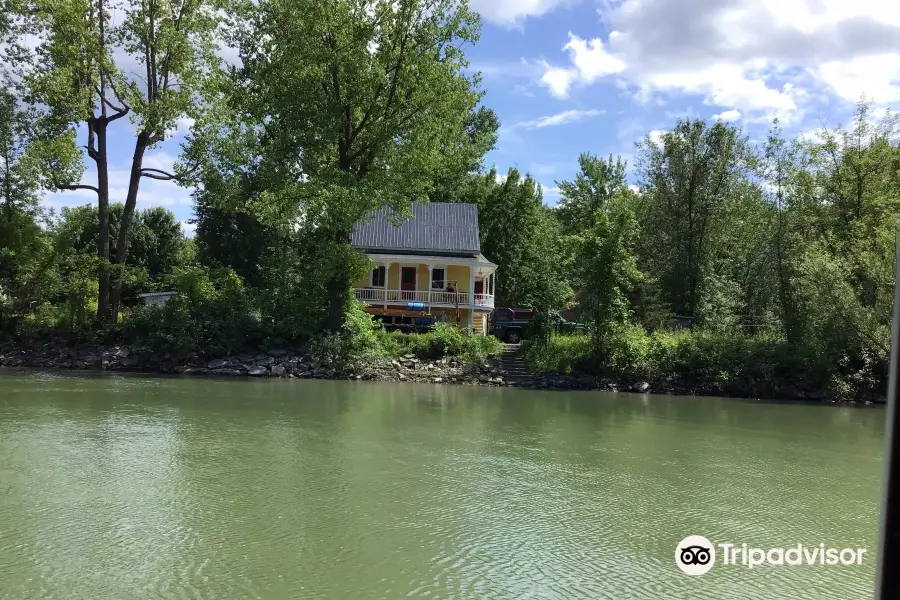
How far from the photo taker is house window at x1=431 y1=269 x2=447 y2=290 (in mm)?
34572

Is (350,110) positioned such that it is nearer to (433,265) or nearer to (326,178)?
(326,178)

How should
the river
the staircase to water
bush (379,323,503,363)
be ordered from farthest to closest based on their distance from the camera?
bush (379,323,503,363)
the staircase to water
the river

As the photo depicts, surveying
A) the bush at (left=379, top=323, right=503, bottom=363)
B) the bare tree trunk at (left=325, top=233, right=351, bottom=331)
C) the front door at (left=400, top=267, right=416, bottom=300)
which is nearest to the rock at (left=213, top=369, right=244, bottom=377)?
the bare tree trunk at (left=325, top=233, right=351, bottom=331)

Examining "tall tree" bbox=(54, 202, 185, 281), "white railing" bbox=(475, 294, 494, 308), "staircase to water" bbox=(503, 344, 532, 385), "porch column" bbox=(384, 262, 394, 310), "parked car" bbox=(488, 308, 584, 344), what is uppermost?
"tall tree" bbox=(54, 202, 185, 281)

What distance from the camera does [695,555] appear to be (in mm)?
6496

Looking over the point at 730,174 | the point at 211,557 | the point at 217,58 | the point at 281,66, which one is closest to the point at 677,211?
the point at 730,174

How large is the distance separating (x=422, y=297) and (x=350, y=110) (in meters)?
10.7

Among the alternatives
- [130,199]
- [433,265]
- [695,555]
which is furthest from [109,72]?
[695,555]

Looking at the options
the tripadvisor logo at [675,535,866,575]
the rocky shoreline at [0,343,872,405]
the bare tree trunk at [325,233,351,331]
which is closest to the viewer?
the tripadvisor logo at [675,535,866,575]

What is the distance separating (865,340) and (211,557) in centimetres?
2352

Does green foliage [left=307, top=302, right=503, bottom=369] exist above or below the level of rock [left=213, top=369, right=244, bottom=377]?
above

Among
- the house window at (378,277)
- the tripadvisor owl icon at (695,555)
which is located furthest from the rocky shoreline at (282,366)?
the tripadvisor owl icon at (695,555)

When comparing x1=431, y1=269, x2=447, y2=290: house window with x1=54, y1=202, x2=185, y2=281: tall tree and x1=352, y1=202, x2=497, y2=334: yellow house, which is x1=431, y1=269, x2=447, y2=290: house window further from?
x1=54, y1=202, x2=185, y2=281: tall tree

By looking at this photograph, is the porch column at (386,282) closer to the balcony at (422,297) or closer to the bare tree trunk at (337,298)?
the balcony at (422,297)
